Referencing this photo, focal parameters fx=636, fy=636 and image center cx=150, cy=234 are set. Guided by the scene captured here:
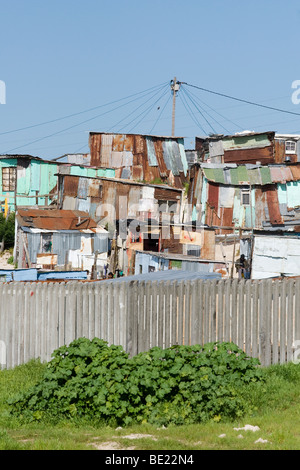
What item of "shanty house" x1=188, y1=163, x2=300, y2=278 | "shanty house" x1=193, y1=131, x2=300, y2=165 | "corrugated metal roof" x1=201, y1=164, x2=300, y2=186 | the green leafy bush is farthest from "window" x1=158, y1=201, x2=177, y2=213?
the green leafy bush

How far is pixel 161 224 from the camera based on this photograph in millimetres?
35219

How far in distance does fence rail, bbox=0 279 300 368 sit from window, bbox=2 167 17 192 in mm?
31274

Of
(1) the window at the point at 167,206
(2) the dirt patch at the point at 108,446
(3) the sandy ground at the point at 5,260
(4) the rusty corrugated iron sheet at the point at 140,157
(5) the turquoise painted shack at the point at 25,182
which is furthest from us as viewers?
(4) the rusty corrugated iron sheet at the point at 140,157

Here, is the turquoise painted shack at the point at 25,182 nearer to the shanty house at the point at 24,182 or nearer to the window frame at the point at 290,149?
the shanty house at the point at 24,182

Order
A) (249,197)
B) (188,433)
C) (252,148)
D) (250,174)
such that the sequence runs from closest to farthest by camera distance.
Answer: (188,433) < (249,197) < (250,174) < (252,148)

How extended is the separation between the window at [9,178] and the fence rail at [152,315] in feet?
103

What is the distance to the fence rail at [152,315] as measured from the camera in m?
11.4

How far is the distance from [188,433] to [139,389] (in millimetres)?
1218

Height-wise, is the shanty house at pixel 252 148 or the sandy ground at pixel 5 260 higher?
the shanty house at pixel 252 148

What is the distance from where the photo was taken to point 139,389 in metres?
8.60

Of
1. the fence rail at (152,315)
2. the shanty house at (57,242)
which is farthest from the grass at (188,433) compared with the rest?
the shanty house at (57,242)

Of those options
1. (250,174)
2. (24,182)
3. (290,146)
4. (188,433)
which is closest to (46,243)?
(24,182)

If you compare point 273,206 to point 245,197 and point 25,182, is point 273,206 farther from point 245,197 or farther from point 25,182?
point 25,182

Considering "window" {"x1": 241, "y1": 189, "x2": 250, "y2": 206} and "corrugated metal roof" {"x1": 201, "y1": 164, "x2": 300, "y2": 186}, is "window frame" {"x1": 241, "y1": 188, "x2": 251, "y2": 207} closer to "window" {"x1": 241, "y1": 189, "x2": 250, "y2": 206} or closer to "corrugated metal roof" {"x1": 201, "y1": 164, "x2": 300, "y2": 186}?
"window" {"x1": 241, "y1": 189, "x2": 250, "y2": 206}
